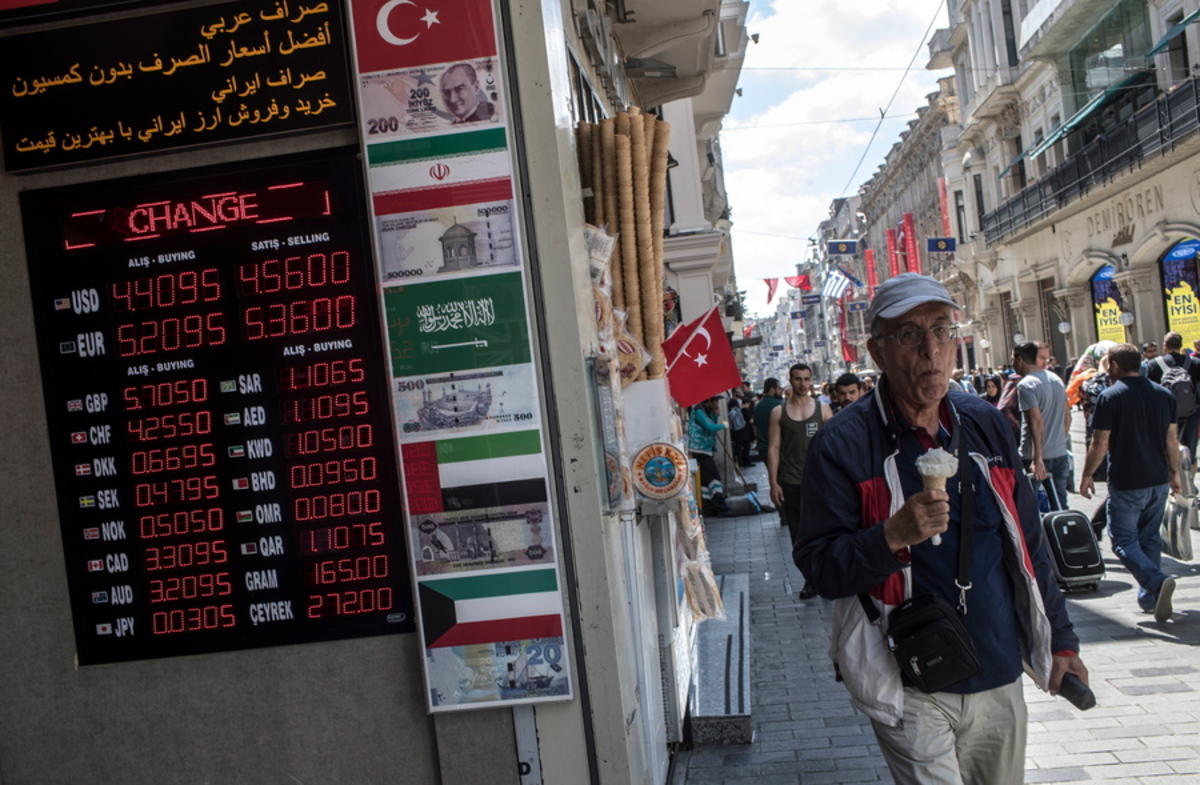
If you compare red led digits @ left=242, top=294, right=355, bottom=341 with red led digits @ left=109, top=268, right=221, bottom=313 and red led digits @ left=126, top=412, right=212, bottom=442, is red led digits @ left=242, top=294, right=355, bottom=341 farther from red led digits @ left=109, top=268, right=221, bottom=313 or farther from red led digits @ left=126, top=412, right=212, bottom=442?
red led digits @ left=126, top=412, right=212, bottom=442

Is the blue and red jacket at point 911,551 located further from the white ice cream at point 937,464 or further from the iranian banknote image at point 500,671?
the iranian banknote image at point 500,671

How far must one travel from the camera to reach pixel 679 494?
504cm

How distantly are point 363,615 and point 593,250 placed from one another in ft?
5.55

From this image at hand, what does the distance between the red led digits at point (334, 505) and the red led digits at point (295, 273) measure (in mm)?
759

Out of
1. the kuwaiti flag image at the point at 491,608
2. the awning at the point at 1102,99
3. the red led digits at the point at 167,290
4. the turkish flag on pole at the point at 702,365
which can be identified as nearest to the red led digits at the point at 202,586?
the kuwaiti flag image at the point at 491,608

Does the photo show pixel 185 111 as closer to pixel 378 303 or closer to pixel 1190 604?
pixel 378 303

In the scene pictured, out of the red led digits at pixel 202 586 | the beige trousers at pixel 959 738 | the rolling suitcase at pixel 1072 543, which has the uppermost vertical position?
the red led digits at pixel 202 586

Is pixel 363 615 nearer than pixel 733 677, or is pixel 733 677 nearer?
pixel 363 615

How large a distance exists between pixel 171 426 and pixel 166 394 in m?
0.12

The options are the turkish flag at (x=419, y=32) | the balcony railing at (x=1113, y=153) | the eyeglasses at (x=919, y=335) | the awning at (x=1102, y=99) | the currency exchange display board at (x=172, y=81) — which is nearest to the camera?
the eyeglasses at (x=919, y=335)

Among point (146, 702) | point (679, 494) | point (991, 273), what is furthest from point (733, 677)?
point (991, 273)

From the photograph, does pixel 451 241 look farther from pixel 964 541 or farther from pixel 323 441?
pixel 964 541

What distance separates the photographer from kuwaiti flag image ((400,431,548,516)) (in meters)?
3.90

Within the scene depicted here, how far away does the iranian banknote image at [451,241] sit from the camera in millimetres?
3910
